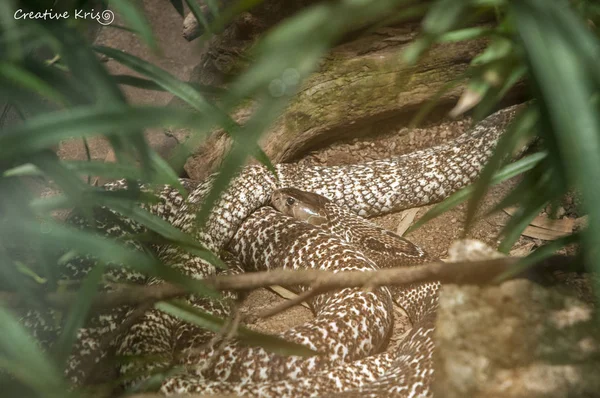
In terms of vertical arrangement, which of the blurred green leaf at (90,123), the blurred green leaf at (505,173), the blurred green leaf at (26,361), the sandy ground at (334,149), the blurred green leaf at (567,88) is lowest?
the sandy ground at (334,149)

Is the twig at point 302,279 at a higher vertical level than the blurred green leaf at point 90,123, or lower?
lower

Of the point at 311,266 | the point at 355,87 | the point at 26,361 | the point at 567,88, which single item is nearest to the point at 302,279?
the point at 26,361

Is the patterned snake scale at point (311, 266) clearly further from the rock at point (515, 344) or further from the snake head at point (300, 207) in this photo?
the rock at point (515, 344)

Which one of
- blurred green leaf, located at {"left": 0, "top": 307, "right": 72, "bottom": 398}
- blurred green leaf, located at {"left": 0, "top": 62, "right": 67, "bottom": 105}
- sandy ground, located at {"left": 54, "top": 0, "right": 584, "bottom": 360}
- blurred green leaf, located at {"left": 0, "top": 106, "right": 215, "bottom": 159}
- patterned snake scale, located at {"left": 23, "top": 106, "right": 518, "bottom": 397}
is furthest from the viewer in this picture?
sandy ground, located at {"left": 54, "top": 0, "right": 584, "bottom": 360}

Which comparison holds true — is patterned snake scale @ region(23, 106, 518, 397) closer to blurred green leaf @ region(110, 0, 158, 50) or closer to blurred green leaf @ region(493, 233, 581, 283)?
blurred green leaf @ region(110, 0, 158, 50)

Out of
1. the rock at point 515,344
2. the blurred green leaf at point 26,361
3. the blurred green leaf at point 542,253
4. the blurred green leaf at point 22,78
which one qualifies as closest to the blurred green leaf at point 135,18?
the blurred green leaf at point 22,78

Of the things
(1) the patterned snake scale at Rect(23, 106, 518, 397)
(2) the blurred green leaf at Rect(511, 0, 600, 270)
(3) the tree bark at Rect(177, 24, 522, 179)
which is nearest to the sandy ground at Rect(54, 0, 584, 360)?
(1) the patterned snake scale at Rect(23, 106, 518, 397)

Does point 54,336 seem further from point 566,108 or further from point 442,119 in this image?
point 442,119
